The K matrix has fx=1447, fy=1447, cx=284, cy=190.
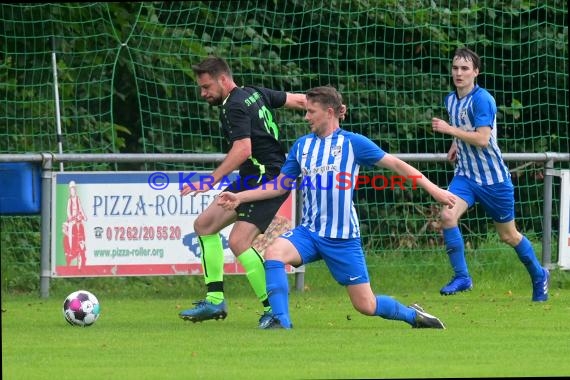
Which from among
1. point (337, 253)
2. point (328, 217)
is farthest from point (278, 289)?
point (328, 217)

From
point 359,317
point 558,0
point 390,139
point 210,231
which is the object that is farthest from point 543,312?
point 558,0

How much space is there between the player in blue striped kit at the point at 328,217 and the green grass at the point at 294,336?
24 cm

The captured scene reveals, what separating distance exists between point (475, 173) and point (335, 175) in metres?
2.60

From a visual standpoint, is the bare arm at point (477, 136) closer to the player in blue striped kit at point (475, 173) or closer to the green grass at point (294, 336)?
the player in blue striped kit at point (475, 173)

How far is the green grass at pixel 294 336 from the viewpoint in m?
7.66

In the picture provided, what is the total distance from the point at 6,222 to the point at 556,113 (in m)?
6.03

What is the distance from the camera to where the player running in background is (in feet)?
33.3

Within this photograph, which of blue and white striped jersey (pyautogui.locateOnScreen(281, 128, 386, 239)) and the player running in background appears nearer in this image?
blue and white striped jersey (pyautogui.locateOnScreen(281, 128, 386, 239))

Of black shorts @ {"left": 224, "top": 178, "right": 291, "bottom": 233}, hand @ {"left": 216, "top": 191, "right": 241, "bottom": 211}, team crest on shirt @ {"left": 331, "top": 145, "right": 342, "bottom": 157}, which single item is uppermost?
team crest on shirt @ {"left": 331, "top": 145, "right": 342, "bottom": 157}

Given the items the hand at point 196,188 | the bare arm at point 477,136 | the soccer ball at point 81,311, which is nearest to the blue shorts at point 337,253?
the hand at point 196,188

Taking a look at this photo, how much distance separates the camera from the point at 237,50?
49.1 ft

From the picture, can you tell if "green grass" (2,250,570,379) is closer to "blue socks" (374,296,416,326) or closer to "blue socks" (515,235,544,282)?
"blue socks" (374,296,416,326)

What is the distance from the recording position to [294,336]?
9156 millimetres

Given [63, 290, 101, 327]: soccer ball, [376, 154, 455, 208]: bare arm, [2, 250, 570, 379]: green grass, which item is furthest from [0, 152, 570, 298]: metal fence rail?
[376, 154, 455, 208]: bare arm
